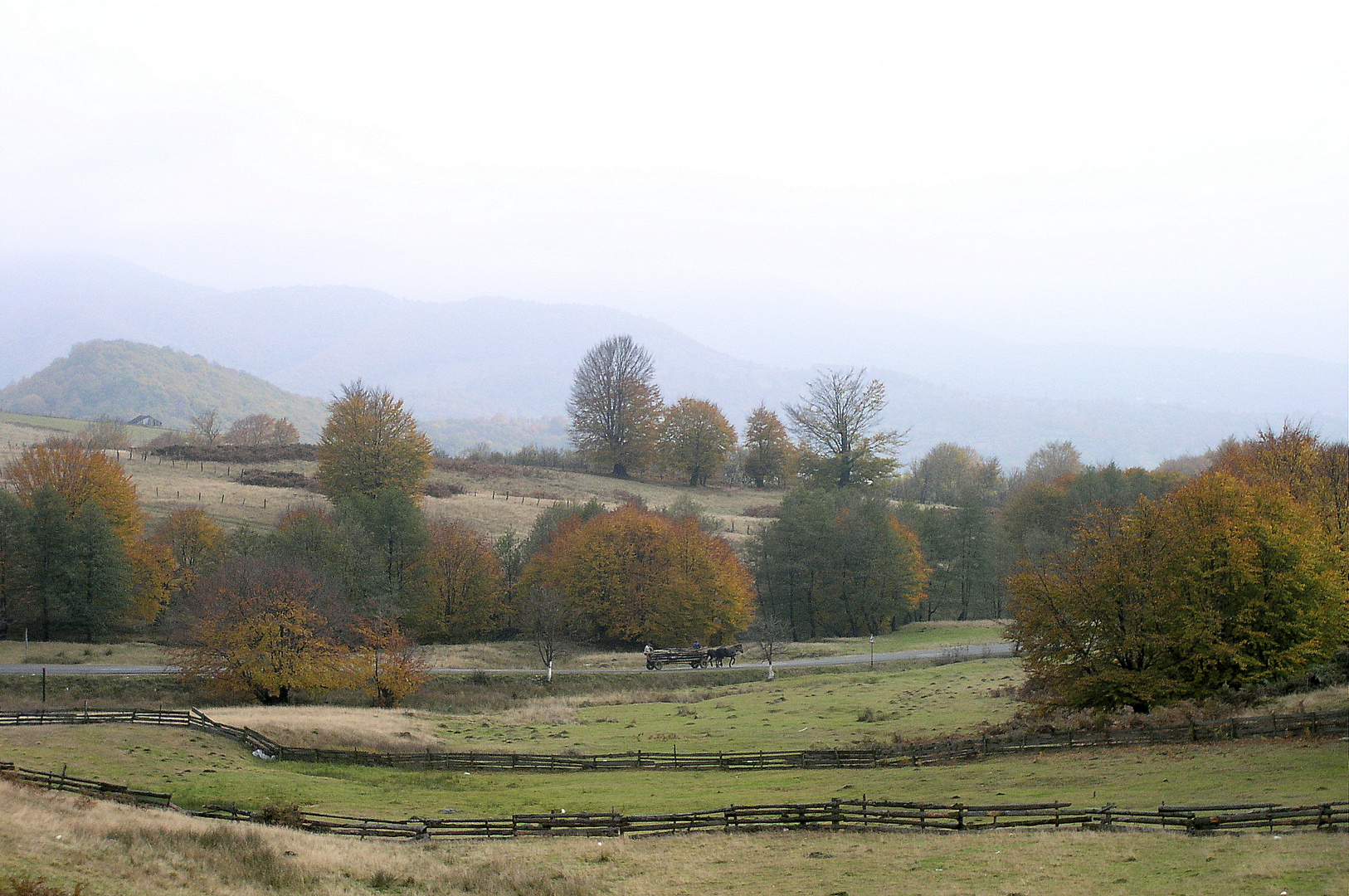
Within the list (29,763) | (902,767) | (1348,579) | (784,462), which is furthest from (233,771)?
(784,462)

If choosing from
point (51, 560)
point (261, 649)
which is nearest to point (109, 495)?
point (51, 560)

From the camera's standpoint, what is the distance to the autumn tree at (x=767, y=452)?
12800 cm

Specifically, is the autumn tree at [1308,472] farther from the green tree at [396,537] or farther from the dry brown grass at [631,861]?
the green tree at [396,537]

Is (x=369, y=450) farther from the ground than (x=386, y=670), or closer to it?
farther from the ground

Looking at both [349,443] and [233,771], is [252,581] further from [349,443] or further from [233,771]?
[349,443]

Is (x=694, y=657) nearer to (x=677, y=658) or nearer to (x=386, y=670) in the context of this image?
(x=677, y=658)

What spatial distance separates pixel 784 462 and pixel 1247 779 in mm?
103597

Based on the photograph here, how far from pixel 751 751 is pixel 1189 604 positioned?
18.2m

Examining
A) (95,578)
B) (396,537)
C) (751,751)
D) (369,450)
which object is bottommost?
(751,751)

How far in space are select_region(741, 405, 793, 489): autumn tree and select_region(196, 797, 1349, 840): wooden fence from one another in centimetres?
10179

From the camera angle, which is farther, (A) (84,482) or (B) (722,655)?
(A) (84,482)

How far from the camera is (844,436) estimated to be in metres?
115

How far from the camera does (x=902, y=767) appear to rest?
106ft

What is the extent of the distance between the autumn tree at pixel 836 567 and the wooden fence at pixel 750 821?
54145mm
